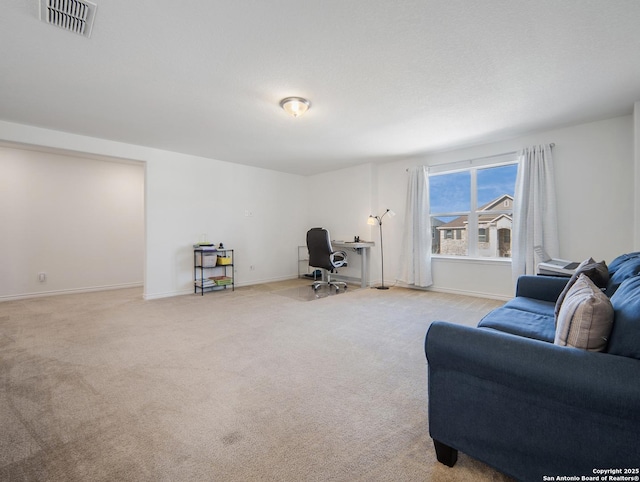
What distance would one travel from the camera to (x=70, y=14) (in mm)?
1772

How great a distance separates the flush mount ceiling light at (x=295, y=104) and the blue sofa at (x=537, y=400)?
2.50 meters

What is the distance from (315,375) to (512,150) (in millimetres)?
4182

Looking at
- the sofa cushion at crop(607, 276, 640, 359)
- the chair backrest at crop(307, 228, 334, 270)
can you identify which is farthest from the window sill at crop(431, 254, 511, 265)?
the sofa cushion at crop(607, 276, 640, 359)

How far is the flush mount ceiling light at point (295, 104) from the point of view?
287 centimetres

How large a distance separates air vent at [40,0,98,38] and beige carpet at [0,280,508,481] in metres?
2.37

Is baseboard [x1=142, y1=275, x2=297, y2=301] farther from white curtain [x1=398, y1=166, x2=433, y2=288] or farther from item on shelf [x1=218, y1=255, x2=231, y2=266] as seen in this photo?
white curtain [x1=398, y1=166, x2=433, y2=288]

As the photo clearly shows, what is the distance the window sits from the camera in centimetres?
441

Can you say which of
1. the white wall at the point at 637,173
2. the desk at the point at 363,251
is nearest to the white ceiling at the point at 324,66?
the white wall at the point at 637,173

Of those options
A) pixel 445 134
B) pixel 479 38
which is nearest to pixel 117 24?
pixel 479 38

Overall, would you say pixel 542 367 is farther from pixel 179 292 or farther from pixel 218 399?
pixel 179 292

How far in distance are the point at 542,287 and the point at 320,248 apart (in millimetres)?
3305

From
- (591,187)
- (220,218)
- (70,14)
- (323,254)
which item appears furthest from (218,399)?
(591,187)

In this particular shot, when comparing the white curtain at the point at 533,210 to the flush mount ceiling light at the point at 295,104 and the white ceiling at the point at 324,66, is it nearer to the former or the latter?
the white ceiling at the point at 324,66

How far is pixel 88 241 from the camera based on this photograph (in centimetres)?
516
